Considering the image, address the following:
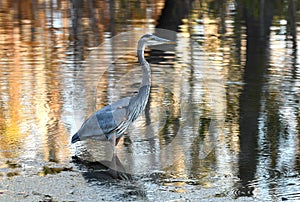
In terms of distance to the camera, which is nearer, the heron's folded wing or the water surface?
the water surface

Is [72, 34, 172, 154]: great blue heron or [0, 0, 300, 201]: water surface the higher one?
[72, 34, 172, 154]: great blue heron

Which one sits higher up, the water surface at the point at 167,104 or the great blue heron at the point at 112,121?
the great blue heron at the point at 112,121

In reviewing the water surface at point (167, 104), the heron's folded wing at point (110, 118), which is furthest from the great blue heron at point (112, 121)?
the water surface at point (167, 104)

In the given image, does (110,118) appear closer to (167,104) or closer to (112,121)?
(112,121)

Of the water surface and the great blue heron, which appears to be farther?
the great blue heron

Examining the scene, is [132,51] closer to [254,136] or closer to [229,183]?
[254,136]

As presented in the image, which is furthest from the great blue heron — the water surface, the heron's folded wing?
the water surface

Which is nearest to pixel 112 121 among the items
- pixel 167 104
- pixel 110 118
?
pixel 110 118

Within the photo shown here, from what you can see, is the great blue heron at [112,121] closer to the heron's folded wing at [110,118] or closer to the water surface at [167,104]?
the heron's folded wing at [110,118]

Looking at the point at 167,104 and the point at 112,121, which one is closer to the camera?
the point at 112,121

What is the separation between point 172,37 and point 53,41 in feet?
7.17

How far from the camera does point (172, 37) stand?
14.9 m

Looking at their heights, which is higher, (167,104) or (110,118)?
(110,118)

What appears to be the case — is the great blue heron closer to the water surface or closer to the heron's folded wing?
the heron's folded wing
